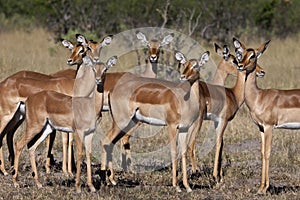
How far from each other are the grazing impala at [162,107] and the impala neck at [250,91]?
58 cm

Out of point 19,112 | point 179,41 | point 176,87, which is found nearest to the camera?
point 176,87

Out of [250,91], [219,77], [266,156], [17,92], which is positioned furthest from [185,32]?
[266,156]

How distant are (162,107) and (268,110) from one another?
4.26 ft

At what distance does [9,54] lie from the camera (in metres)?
19.2

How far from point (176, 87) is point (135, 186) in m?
1.31

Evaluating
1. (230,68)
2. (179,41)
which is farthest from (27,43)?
(230,68)

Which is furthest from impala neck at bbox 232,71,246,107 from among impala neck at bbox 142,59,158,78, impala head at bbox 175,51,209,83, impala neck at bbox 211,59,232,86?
impala neck at bbox 142,59,158,78

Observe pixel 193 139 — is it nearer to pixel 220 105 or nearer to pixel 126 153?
pixel 220 105

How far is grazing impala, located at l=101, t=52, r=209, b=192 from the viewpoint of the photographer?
8.52 metres

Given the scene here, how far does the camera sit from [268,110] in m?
8.34

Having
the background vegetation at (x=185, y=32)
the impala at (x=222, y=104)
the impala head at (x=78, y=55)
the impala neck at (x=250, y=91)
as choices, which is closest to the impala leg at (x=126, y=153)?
the background vegetation at (x=185, y=32)

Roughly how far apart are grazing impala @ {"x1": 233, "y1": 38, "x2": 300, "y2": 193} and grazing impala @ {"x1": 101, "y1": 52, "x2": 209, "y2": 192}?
574 millimetres

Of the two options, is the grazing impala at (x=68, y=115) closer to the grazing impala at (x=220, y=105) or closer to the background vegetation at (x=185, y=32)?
the background vegetation at (x=185, y=32)

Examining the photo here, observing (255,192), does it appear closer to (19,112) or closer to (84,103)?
(84,103)
